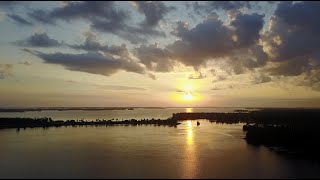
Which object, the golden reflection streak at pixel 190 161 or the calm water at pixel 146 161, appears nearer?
the golden reflection streak at pixel 190 161

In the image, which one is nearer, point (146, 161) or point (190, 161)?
point (146, 161)

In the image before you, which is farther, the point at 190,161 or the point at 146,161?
the point at 190,161

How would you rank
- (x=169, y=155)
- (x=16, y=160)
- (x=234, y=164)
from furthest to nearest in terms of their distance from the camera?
(x=169, y=155) → (x=16, y=160) → (x=234, y=164)

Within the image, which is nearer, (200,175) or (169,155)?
(200,175)

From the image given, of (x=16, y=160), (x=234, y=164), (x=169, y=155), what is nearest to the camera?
(x=234, y=164)

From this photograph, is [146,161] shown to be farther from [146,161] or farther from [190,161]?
[190,161]

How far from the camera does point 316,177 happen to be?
140 feet

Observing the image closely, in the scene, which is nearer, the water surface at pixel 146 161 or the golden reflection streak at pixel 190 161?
the golden reflection streak at pixel 190 161

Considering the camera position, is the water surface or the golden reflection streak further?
the water surface

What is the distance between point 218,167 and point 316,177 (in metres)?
11.5

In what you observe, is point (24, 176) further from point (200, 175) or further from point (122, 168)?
point (200, 175)

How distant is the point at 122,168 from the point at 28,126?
7458 centimetres

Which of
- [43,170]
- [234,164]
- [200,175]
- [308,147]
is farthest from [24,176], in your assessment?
[308,147]

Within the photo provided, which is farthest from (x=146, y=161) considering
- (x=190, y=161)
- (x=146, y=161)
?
(x=190, y=161)
